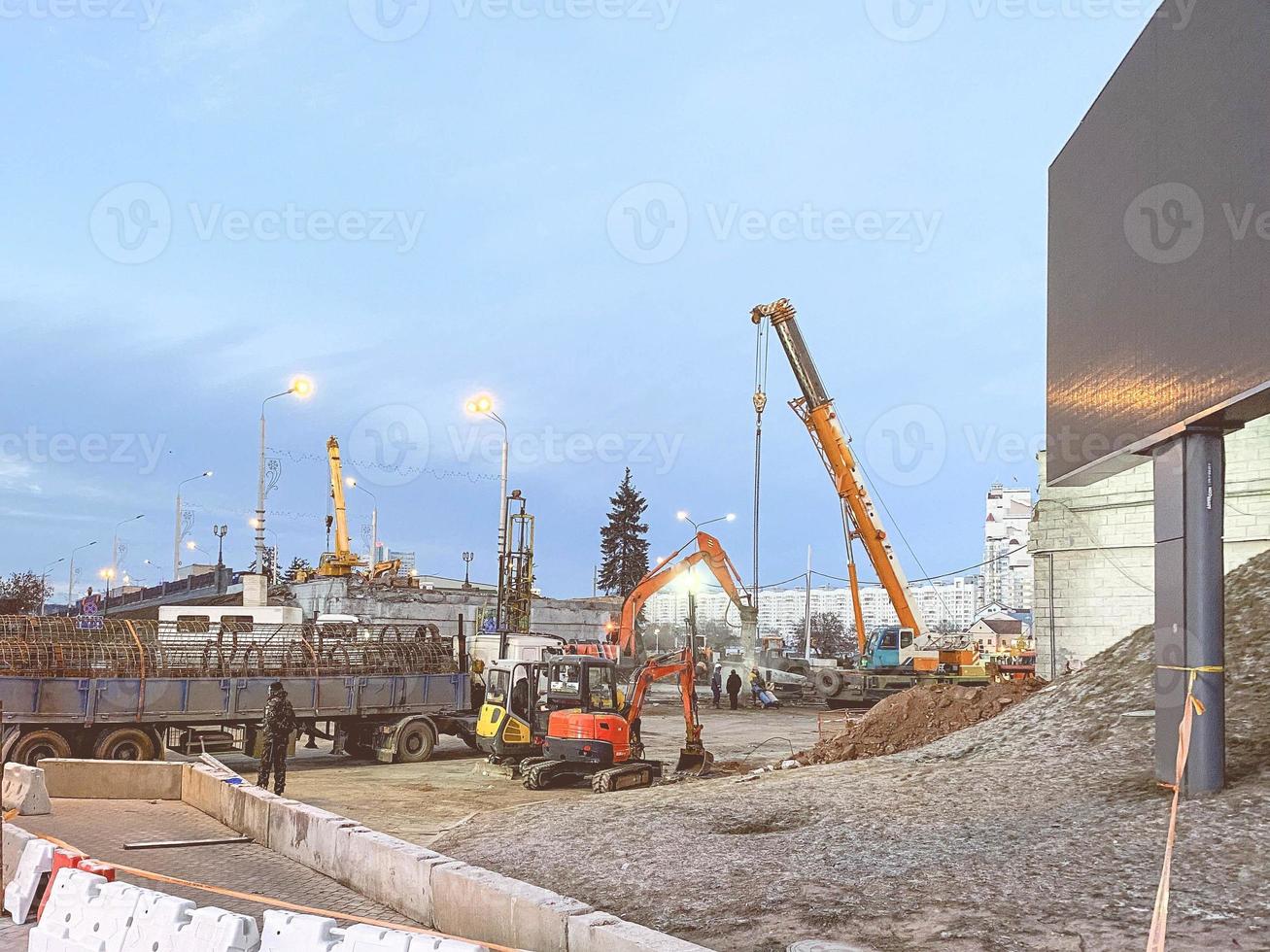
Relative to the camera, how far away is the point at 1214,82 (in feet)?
32.7

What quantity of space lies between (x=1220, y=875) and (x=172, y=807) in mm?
13475

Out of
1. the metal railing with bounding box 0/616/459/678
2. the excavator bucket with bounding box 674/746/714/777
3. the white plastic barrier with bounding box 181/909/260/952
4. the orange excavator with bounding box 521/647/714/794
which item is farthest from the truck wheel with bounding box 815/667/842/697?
the white plastic barrier with bounding box 181/909/260/952

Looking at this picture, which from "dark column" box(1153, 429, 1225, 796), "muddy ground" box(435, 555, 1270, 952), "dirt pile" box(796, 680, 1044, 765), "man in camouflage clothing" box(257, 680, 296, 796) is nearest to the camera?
"muddy ground" box(435, 555, 1270, 952)

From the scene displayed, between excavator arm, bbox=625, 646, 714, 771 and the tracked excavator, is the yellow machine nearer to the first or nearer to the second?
the tracked excavator

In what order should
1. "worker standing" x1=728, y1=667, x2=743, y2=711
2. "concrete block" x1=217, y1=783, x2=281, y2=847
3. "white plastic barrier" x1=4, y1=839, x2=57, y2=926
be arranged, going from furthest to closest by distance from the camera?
1. "worker standing" x1=728, y1=667, x2=743, y2=711
2. "concrete block" x1=217, y1=783, x2=281, y2=847
3. "white plastic barrier" x1=4, y1=839, x2=57, y2=926

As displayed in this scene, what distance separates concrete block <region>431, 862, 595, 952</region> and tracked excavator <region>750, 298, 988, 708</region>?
25.6 m

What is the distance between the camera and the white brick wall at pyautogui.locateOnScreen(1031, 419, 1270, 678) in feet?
91.5

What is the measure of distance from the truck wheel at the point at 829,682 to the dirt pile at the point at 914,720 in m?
18.9

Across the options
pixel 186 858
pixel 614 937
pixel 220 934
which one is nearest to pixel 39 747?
pixel 186 858

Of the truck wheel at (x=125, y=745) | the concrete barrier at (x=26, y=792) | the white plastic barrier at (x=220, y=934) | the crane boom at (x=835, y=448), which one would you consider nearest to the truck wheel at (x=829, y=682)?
the crane boom at (x=835, y=448)

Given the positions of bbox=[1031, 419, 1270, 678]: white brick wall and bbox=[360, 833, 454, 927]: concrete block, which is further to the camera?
bbox=[1031, 419, 1270, 678]: white brick wall

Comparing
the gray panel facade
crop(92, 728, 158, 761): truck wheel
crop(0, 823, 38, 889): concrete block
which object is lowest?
crop(92, 728, 158, 761): truck wheel

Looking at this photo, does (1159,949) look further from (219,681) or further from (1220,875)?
(219,681)

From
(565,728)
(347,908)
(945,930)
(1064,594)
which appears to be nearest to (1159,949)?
(945,930)
